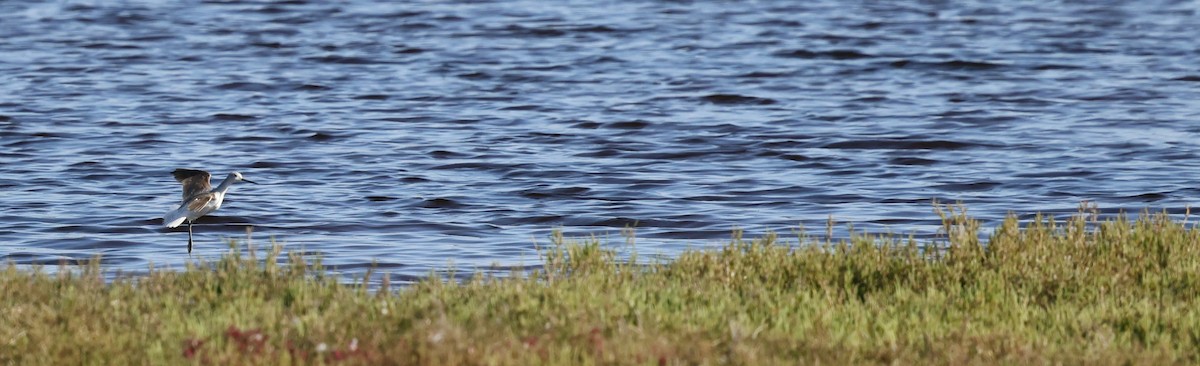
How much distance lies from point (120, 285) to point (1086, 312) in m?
4.86

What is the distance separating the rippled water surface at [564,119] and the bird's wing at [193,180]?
1260mm

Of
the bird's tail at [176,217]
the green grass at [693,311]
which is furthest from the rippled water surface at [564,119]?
the green grass at [693,311]

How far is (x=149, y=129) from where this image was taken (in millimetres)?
22812

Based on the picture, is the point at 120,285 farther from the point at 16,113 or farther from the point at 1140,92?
the point at 1140,92

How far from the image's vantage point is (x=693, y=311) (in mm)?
8719

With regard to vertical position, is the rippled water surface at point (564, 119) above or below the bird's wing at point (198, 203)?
above

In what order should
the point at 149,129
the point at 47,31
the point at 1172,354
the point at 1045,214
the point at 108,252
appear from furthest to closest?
the point at 47,31 < the point at 149,129 < the point at 1045,214 < the point at 108,252 < the point at 1172,354

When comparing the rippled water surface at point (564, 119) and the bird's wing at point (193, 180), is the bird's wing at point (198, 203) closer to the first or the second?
the bird's wing at point (193, 180)

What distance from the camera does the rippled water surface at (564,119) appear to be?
1603cm

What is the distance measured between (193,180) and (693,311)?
5.15 metres

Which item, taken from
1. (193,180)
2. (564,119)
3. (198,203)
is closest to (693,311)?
(198,203)

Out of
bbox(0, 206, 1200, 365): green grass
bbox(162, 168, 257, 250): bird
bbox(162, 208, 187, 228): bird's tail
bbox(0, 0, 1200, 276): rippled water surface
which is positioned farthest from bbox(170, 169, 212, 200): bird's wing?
bbox(0, 206, 1200, 365): green grass

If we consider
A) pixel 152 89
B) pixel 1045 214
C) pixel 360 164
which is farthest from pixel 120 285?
pixel 152 89

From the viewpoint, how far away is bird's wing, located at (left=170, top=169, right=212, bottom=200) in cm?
1262
